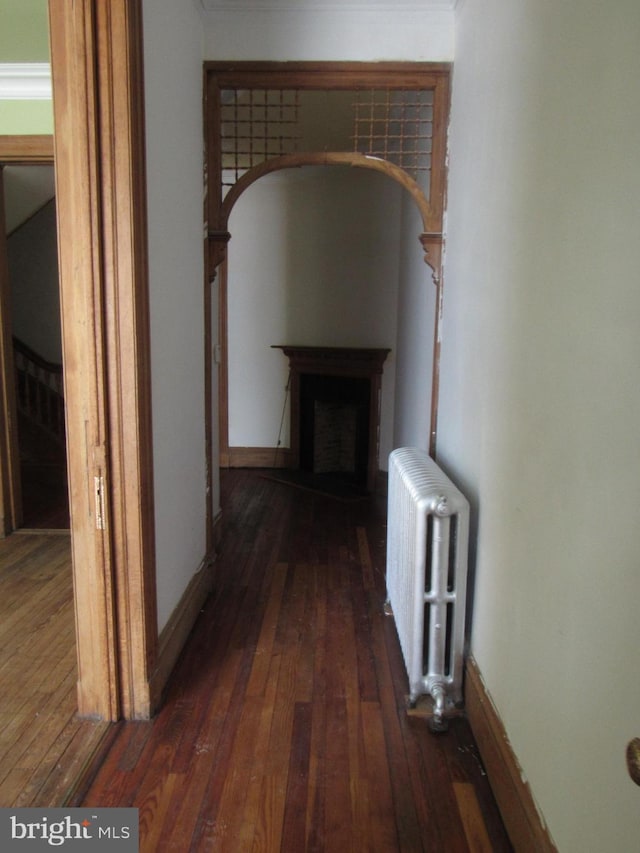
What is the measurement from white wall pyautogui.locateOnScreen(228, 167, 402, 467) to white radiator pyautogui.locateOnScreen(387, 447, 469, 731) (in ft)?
10.6

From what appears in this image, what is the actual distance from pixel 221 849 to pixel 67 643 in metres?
1.32

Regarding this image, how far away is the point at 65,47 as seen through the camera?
1.78 meters

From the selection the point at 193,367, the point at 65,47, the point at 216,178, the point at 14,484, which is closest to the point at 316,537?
the point at 193,367

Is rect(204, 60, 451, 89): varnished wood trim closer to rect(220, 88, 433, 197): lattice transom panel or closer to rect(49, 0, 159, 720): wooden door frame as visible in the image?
rect(220, 88, 433, 197): lattice transom panel

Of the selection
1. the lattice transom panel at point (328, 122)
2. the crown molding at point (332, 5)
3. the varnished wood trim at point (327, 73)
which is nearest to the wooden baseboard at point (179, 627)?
the lattice transom panel at point (328, 122)

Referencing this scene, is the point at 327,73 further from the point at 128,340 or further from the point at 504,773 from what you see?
the point at 504,773

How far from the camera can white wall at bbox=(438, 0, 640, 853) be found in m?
1.05

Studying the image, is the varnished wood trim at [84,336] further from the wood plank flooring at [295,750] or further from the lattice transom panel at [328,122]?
the lattice transom panel at [328,122]

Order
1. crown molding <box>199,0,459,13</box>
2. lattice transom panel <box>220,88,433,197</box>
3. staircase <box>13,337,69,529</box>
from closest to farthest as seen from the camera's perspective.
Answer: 1. crown molding <box>199,0,459,13</box>
2. lattice transom panel <box>220,88,433,197</box>
3. staircase <box>13,337,69,529</box>

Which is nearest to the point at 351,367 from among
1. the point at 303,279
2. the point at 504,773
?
the point at 303,279

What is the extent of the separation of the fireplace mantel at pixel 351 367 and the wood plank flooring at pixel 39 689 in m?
2.79

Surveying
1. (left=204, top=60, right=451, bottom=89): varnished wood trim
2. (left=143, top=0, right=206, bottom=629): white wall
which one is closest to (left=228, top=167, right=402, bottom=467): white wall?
(left=204, top=60, right=451, bottom=89): varnished wood trim

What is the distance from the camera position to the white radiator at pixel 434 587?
6.65 ft

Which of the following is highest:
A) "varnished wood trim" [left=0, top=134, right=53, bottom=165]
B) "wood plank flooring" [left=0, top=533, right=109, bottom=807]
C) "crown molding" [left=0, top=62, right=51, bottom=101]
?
"crown molding" [left=0, top=62, right=51, bottom=101]
